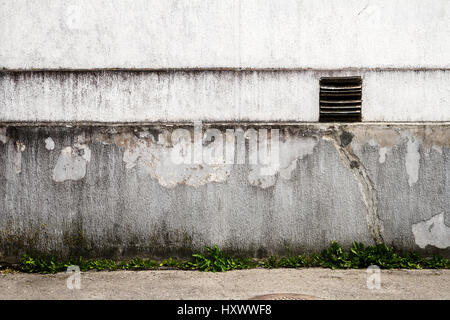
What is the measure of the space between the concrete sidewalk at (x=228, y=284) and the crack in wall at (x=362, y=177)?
52 cm

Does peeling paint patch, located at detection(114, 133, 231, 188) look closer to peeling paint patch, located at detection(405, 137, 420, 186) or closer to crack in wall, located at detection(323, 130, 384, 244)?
crack in wall, located at detection(323, 130, 384, 244)

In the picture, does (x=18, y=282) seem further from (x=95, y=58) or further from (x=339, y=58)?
(x=339, y=58)

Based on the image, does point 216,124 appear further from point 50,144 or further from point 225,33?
point 50,144

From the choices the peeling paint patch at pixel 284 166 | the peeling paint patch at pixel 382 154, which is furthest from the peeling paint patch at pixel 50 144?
the peeling paint patch at pixel 382 154

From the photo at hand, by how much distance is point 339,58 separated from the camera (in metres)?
5.08

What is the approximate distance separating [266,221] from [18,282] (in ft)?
9.12

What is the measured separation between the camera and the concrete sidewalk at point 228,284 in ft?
13.6

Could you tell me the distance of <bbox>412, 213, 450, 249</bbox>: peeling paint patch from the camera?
4906 mm

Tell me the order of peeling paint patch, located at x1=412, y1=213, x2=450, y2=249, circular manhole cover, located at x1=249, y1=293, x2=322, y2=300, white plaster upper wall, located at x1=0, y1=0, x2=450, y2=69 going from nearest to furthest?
circular manhole cover, located at x1=249, y1=293, x2=322, y2=300 < peeling paint patch, located at x1=412, y1=213, x2=450, y2=249 < white plaster upper wall, located at x1=0, y1=0, x2=450, y2=69

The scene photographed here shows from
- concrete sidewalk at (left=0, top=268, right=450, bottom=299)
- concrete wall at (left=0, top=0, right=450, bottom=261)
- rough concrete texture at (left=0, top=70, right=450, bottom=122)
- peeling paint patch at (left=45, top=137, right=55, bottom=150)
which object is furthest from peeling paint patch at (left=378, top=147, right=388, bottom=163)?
peeling paint patch at (left=45, top=137, right=55, bottom=150)

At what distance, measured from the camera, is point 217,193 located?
16.3 feet

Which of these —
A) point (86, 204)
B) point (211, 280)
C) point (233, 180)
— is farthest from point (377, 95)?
point (86, 204)

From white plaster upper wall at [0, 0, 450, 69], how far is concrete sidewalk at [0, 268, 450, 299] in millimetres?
2399

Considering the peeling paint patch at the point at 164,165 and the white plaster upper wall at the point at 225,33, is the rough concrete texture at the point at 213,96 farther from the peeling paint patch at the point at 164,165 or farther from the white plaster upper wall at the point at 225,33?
the peeling paint patch at the point at 164,165
